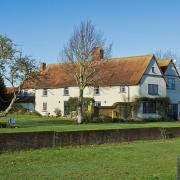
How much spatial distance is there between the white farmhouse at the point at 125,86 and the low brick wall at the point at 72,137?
29012 mm

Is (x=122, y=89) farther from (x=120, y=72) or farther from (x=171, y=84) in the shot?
(x=171, y=84)

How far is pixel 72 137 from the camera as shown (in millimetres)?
21375

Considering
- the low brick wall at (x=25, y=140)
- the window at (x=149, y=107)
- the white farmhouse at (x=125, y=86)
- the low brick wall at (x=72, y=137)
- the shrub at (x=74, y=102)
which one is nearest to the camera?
the low brick wall at (x=25, y=140)

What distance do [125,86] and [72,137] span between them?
40221mm

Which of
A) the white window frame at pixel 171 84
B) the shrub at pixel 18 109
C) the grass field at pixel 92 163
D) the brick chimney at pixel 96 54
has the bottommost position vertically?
the grass field at pixel 92 163

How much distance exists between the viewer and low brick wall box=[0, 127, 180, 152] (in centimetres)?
1850

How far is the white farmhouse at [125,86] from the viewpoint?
60.9 meters

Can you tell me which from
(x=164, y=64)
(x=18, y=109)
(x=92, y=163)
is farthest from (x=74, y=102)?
(x=92, y=163)

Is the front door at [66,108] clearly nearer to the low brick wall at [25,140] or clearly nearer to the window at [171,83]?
the window at [171,83]

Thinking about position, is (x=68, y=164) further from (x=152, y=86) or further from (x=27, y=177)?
(x=152, y=86)

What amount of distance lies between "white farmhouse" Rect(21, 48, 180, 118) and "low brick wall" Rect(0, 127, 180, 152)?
2901 centimetres

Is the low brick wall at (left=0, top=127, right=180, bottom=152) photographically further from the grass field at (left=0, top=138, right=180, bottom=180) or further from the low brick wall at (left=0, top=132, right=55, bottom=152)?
the grass field at (left=0, top=138, right=180, bottom=180)

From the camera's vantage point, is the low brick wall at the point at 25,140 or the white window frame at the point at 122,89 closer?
the low brick wall at the point at 25,140

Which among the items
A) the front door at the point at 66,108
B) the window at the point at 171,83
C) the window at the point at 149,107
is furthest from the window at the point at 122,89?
the front door at the point at 66,108
